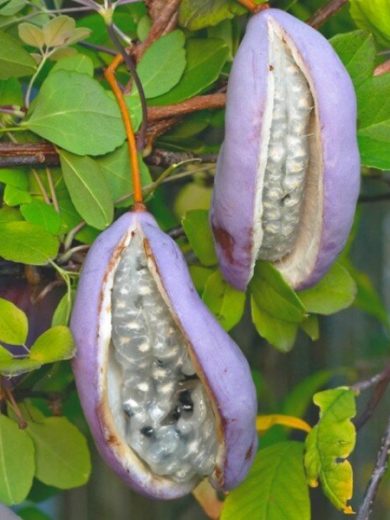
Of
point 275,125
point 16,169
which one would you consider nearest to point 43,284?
point 16,169

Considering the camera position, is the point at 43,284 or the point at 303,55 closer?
the point at 303,55

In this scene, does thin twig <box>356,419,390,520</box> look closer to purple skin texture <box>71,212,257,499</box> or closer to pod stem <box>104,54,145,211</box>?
purple skin texture <box>71,212,257,499</box>

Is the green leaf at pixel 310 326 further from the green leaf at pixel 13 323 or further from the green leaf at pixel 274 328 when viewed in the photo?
the green leaf at pixel 13 323

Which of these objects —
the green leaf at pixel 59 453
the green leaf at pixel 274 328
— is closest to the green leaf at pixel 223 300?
the green leaf at pixel 274 328

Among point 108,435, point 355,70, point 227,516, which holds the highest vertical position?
point 355,70

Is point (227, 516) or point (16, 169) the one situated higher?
point (16, 169)

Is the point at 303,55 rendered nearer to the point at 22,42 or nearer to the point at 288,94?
the point at 288,94
